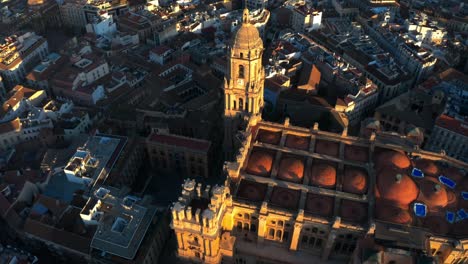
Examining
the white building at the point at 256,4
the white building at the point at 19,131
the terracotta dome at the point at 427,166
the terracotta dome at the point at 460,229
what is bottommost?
the white building at the point at 19,131

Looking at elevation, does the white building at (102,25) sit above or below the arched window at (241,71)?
below

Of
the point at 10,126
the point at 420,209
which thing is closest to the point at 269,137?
the point at 420,209

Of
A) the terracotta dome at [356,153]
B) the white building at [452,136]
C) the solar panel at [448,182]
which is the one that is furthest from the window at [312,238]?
the white building at [452,136]

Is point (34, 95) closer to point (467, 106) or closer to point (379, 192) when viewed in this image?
point (379, 192)

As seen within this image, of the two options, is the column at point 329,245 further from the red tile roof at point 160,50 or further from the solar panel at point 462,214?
the red tile roof at point 160,50

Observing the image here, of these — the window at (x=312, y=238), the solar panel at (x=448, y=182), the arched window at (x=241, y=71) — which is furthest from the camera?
the arched window at (x=241, y=71)
